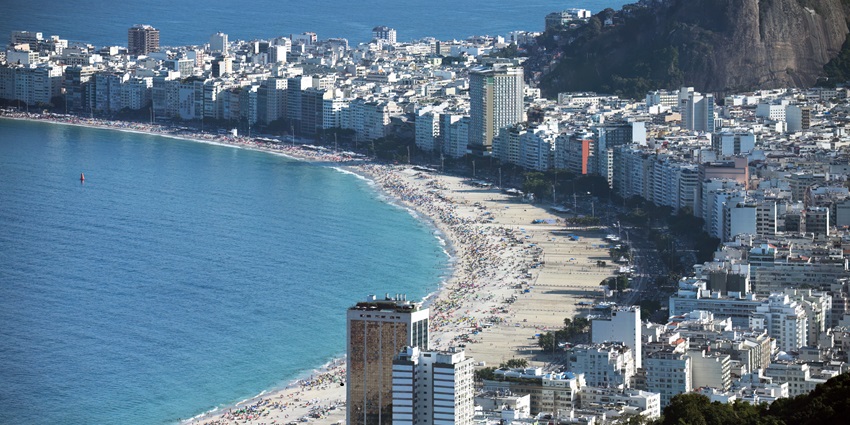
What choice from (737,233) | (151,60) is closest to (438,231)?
(737,233)

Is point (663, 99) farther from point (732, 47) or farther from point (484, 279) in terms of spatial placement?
point (484, 279)

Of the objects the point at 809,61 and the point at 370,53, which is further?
the point at 370,53

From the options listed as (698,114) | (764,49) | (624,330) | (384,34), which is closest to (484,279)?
(624,330)

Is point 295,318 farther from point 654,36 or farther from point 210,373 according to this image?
point 654,36

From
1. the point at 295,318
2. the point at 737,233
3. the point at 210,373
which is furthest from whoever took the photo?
the point at 737,233

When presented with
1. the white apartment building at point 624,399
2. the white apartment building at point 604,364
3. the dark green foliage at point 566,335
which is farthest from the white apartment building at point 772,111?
A: the white apartment building at point 624,399

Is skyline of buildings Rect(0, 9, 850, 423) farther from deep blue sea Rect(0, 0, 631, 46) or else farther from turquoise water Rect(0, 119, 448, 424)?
deep blue sea Rect(0, 0, 631, 46)

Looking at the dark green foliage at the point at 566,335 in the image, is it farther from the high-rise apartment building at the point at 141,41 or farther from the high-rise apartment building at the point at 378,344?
the high-rise apartment building at the point at 141,41

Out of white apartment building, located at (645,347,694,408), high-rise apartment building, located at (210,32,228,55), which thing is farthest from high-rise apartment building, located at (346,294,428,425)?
high-rise apartment building, located at (210,32,228,55)
